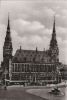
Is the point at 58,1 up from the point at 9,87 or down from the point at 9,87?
up

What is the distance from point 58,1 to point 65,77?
0.83 meters

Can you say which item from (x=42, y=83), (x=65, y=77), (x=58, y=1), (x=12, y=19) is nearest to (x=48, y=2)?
(x=58, y=1)

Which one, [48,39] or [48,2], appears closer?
[48,2]

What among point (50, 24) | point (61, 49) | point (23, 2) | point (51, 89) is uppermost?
point (23, 2)

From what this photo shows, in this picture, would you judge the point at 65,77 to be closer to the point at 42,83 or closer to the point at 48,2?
the point at 42,83

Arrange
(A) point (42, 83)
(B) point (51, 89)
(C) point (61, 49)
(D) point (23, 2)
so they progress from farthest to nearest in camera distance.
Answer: (A) point (42, 83), (B) point (51, 89), (C) point (61, 49), (D) point (23, 2)

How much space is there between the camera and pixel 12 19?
2713 millimetres

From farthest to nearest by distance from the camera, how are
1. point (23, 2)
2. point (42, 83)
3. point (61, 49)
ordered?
point (42, 83)
point (61, 49)
point (23, 2)

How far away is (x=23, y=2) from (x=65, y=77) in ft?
3.07

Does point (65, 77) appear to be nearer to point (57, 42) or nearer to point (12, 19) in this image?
point (57, 42)

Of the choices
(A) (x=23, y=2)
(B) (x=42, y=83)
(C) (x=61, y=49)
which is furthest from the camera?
(B) (x=42, y=83)

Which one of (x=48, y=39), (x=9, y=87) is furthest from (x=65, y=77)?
(x=9, y=87)

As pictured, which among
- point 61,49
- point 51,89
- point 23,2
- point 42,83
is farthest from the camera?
point 42,83

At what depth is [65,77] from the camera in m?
2.92
